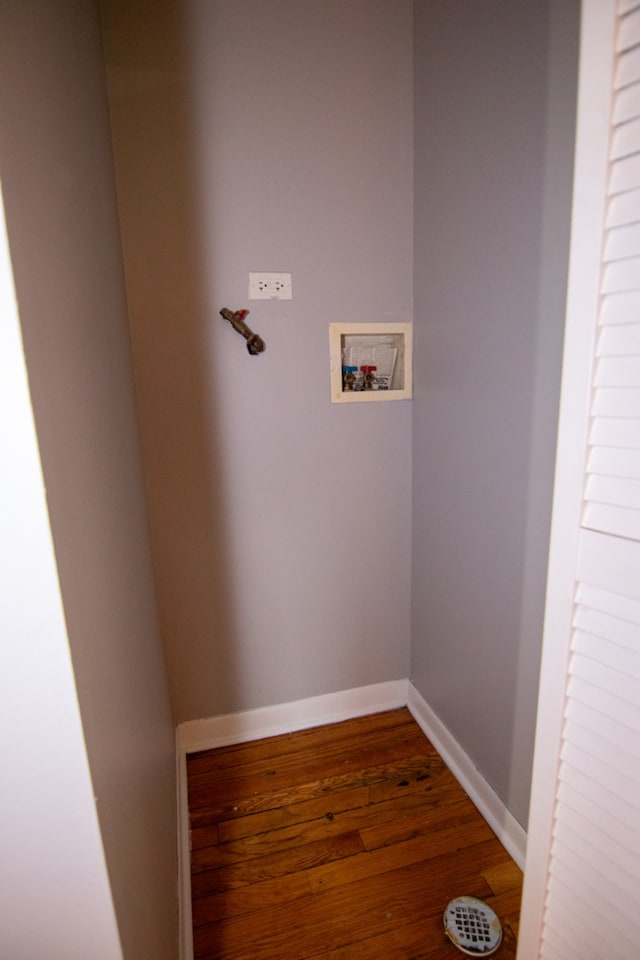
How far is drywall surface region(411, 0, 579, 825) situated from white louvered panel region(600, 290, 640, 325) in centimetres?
44

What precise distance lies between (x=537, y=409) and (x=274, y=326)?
0.85 m

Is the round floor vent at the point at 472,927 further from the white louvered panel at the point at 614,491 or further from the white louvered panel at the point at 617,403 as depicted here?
the white louvered panel at the point at 617,403

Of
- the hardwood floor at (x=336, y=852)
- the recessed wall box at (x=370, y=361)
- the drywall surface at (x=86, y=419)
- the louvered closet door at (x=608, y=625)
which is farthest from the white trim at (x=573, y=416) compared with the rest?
the recessed wall box at (x=370, y=361)

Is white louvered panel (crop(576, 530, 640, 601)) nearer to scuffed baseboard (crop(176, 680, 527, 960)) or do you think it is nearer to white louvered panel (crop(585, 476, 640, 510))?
white louvered panel (crop(585, 476, 640, 510))

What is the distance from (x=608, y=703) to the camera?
2.11ft

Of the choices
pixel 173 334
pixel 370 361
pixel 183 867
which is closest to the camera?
pixel 183 867

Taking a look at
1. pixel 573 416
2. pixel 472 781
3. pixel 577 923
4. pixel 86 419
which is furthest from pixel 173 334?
pixel 472 781

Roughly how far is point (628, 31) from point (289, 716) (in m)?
1.96

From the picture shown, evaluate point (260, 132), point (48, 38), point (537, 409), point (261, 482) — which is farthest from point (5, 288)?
point (260, 132)

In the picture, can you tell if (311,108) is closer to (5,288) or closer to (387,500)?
(387,500)

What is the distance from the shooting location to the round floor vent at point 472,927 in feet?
3.46

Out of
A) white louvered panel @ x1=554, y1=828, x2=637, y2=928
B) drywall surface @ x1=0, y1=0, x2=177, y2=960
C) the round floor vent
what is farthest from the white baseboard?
white louvered panel @ x1=554, y1=828, x2=637, y2=928

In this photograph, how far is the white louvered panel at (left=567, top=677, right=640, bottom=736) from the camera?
2.00 feet

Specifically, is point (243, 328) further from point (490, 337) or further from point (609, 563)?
point (609, 563)
